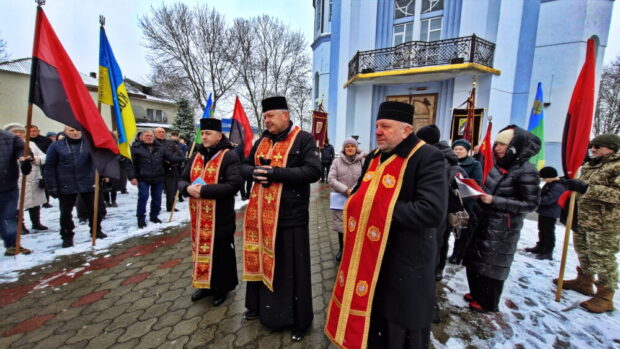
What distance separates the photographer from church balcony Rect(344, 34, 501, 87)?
10195mm

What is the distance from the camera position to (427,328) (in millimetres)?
1780

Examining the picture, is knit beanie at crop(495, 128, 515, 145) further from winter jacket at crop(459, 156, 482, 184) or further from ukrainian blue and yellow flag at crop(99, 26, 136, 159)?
ukrainian blue and yellow flag at crop(99, 26, 136, 159)

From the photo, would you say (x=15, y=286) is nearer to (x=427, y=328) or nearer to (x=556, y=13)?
(x=427, y=328)

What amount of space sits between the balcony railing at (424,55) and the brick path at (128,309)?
10224 millimetres

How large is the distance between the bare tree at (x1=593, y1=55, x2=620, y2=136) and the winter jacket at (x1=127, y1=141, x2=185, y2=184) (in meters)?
35.2

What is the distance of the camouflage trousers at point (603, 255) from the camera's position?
9.32 feet

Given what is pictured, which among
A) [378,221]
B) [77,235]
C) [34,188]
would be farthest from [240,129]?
[378,221]

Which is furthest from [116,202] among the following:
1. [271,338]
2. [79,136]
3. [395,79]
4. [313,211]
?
[395,79]

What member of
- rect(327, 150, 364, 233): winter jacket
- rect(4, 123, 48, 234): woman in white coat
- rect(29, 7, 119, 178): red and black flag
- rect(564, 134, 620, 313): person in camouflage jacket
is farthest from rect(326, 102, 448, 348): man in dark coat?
rect(4, 123, 48, 234): woman in white coat

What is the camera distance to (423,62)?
11.0 m

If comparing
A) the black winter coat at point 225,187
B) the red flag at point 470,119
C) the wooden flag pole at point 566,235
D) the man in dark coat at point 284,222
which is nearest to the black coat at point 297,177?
the man in dark coat at point 284,222

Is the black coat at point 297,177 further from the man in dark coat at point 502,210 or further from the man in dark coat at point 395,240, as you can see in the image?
the man in dark coat at point 502,210

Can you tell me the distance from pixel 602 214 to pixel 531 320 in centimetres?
144

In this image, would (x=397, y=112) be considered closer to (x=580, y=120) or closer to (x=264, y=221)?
(x=264, y=221)
